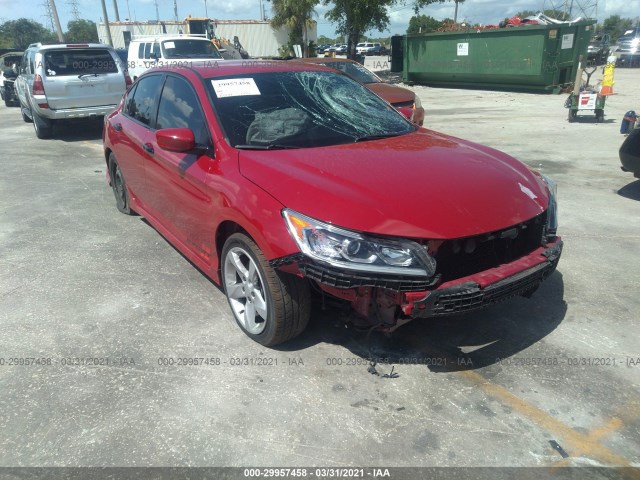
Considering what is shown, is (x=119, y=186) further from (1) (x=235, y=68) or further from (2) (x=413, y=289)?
(2) (x=413, y=289)

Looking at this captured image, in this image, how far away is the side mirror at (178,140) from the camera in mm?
3367

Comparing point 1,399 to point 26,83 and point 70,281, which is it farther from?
point 26,83

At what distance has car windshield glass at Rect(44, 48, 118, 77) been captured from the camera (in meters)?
10.3

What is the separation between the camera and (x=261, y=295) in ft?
10.1

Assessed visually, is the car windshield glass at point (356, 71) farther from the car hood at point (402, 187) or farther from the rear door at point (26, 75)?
the car hood at point (402, 187)

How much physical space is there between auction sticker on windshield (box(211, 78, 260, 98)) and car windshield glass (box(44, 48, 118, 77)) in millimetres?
8158

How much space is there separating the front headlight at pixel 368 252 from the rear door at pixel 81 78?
952cm

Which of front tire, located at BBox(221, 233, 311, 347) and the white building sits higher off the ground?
the white building

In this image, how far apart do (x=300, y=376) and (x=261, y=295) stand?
0.53 meters

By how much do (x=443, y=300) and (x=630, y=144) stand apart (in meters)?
4.61

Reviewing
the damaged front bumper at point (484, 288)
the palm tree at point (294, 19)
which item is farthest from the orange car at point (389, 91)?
the palm tree at point (294, 19)

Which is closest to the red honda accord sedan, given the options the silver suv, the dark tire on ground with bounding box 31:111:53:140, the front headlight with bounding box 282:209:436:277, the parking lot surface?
the front headlight with bounding box 282:209:436:277

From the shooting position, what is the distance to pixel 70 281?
4.25 meters

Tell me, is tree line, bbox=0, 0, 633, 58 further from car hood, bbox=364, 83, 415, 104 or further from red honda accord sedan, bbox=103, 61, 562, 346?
red honda accord sedan, bbox=103, 61, 562, 346
